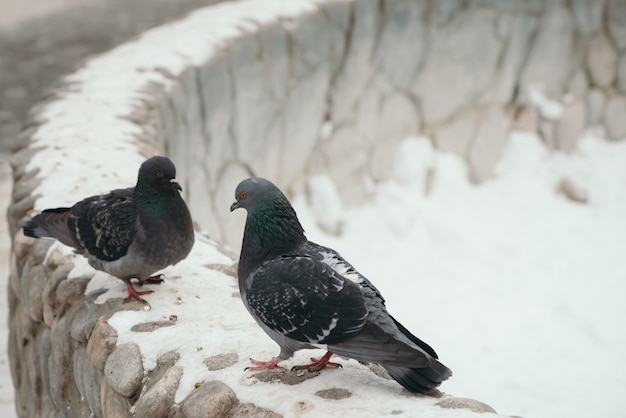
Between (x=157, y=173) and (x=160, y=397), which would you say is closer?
(x=160, y=397)

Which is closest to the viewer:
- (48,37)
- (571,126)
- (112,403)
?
(112,403)

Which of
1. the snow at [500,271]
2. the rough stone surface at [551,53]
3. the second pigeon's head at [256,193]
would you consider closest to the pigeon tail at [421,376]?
the second pigeon's head at [256,193]

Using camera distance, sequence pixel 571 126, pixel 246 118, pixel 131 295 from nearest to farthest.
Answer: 1. pixel 131 295
2. pixel 246 118
3. pixel 571 126

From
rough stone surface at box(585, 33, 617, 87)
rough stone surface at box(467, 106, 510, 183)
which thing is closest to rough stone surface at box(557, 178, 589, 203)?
rough stone surface at box(467, 106, 510, 183)

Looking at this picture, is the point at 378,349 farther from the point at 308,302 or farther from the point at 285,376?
the point at 285,376

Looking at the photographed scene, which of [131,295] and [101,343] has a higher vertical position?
[131,295]

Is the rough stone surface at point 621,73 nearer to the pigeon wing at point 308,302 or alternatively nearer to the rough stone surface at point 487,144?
the rough stone surface at point 487,144

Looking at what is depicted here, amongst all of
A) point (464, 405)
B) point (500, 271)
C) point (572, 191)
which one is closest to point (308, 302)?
point (464, 405)

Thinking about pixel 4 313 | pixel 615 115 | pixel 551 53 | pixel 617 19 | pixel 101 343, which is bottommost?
pixel 4 313

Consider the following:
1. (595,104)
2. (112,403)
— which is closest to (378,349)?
(112,403)

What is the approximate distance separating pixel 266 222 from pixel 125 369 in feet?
2.32

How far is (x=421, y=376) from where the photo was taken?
2561mm

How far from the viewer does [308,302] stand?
263 centimetres

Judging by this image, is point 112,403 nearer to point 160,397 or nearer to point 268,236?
point 160,397
